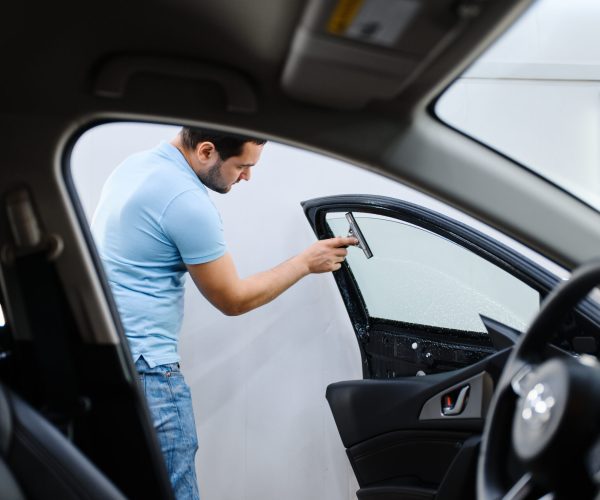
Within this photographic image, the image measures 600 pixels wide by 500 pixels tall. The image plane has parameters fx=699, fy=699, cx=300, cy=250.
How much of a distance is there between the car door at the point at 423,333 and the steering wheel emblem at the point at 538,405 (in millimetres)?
826

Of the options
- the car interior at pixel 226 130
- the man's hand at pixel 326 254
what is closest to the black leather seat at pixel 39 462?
the car interior at pixel 226 130

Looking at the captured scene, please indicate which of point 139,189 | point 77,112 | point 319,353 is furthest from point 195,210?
point 319,353

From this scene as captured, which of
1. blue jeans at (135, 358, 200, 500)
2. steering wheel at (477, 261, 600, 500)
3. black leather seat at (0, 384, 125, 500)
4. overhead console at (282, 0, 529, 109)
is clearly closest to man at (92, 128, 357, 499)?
blue jeans at (135, 358, 200, 500)

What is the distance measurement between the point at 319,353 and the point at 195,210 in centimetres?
149

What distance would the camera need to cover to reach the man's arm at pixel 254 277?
200 centimetres

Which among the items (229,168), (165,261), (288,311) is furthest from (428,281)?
(288,311)

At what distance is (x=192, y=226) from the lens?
6.27ft

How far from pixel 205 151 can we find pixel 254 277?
0.42 meters

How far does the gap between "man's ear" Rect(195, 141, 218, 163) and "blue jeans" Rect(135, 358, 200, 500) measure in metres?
0.63

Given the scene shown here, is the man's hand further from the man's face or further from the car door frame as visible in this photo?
the man's face

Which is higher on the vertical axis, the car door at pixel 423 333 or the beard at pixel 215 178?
the beard at pixel 215 178

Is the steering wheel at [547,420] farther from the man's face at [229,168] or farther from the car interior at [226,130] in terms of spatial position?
the man's face at [229,168]

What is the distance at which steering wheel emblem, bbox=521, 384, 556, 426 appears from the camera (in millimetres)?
822

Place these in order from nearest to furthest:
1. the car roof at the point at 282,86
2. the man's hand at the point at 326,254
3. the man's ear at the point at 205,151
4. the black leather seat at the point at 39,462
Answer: the car roof at the point at 282,86 < the black leather seat at the point at 39,462 < the man's ear at the point at 205,151 < the man's hand at the point at 326,254
